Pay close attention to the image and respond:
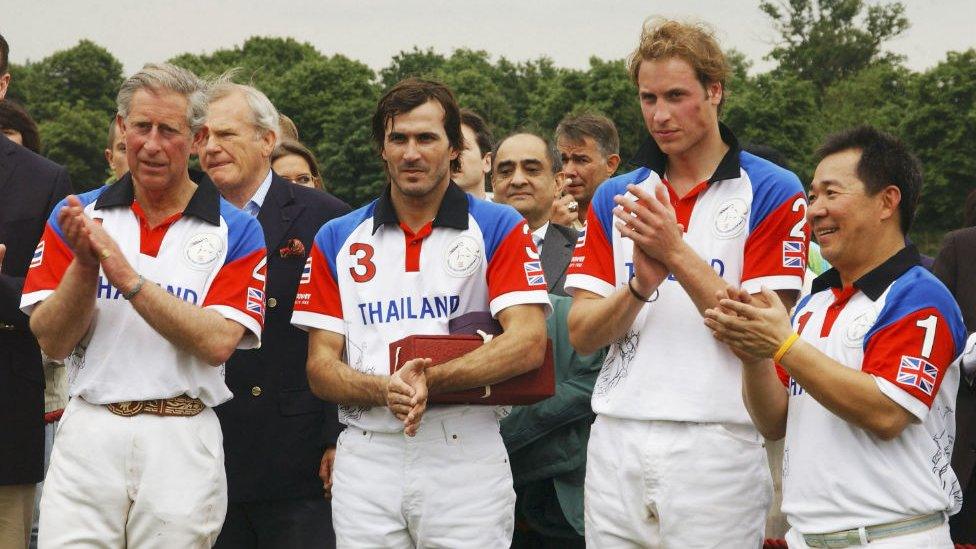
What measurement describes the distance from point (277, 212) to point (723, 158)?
96.8 inches

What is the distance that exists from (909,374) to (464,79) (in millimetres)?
65321

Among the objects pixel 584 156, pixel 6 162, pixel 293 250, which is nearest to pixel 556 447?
pixel 293 250

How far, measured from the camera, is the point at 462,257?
5527 millimetres

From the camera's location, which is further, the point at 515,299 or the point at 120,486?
the point at 515,299

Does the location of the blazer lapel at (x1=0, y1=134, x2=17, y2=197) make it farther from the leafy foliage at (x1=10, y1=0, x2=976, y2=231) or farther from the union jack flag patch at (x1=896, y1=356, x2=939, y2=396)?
the leafy foliage at (x1=10, y1=0, x2=976, y2=231)

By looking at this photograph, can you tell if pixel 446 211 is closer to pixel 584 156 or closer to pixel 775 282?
pixel 775 282

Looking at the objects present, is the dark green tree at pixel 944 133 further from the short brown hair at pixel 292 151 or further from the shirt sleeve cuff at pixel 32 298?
the shirt sleeve cuff at pixel 32 298

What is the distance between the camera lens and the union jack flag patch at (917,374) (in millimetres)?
4367

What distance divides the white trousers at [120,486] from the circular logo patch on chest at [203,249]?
2.19 ft

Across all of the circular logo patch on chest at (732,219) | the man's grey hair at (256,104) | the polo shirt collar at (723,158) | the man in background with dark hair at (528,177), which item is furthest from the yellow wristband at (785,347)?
the man's grey hair at (256,104)

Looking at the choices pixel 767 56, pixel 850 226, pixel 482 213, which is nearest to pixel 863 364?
pixel 850 226

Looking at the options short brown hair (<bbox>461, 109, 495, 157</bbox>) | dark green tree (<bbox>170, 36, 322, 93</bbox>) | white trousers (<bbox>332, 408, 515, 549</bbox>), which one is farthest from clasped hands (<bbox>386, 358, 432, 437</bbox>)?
dark green tree (<bbox>170, 36, 322, 93</bbox>)

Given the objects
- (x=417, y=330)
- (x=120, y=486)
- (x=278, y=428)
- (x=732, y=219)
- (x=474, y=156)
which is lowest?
(x=120, y=486)

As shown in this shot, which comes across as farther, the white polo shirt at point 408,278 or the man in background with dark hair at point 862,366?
the white polo shirt at point 408,278
